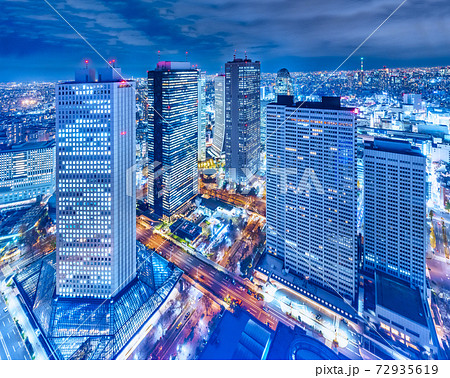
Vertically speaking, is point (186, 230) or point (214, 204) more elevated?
point (214, 204)

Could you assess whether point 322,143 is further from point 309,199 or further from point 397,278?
point 397,278

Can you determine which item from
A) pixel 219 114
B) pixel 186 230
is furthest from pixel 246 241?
pixel 219 114

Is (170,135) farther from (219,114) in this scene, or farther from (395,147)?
(395,147)

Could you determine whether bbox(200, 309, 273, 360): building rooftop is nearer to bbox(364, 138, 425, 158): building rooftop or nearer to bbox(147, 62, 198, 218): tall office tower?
bbox(364, 138, 425, 158): building rooftop

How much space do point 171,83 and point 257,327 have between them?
8.64m

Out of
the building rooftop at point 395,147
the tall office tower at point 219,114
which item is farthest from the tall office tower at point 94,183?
the tall office tower at point 219,114

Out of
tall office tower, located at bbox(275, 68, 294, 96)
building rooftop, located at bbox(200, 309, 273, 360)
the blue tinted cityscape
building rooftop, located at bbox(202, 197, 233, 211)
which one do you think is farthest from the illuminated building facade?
tall office tower, located at bbox(275, 68, 294, 96)

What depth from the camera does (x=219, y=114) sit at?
16.3 meters

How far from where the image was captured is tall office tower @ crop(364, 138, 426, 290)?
6.17 metres

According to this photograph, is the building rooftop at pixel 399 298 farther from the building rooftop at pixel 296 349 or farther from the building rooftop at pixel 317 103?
the building rooftop at pixel 317 103

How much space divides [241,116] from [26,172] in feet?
30.5

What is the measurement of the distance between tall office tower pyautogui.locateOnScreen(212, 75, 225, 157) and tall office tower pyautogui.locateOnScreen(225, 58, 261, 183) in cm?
237

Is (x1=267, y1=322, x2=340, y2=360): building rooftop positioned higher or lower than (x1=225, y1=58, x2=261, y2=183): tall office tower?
lower

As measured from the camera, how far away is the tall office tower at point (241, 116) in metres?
12.8
